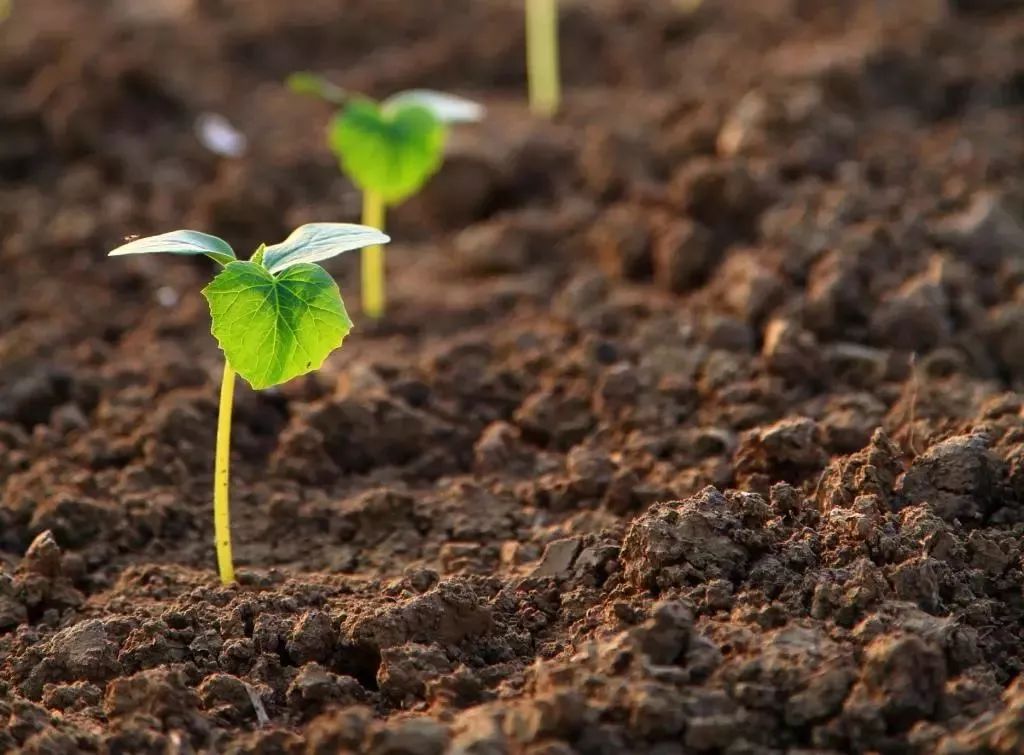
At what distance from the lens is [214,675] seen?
1.89m

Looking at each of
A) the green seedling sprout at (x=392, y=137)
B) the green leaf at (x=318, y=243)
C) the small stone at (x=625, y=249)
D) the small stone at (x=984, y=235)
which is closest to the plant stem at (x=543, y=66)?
the small stone at (x=625, y=249)

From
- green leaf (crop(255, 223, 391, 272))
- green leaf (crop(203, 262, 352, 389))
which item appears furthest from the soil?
green leaf (crop(255, 223, 391, 272))

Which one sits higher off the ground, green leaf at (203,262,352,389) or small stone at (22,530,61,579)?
green leaf at (203,262,352,389)

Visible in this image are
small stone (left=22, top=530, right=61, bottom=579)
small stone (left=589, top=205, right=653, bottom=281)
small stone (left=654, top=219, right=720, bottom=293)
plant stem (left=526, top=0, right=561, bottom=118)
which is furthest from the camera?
plant stem (left=526, top=0, right=561, bottom=118)

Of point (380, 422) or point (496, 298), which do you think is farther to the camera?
point (496, 298)

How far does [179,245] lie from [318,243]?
0.21 meters

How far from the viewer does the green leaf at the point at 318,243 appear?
1.99 meters

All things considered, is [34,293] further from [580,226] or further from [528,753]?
[528,753]

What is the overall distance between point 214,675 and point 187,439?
36.1 inches

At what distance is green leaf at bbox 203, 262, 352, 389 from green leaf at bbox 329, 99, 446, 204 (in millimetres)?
1177

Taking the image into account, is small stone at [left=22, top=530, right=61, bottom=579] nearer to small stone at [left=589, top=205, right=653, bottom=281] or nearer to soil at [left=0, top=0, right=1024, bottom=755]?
soil at [left=0, top=0, right=1024, bottom=755]

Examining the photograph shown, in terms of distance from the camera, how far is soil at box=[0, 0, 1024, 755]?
1.78 m

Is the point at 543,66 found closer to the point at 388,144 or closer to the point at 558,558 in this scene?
the point at 388,144

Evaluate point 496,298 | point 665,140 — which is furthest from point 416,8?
point 496,298
